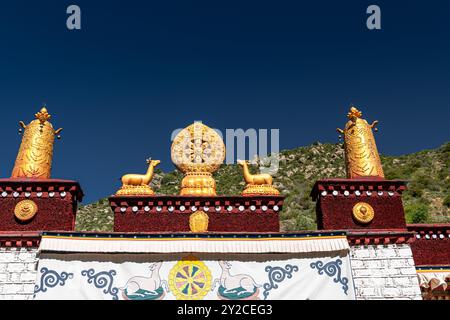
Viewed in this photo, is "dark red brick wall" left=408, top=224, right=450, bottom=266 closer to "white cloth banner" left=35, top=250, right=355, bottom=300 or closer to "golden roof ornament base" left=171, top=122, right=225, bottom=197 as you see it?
"white cloth banner" left=35, top=250, right=355, bottom=300

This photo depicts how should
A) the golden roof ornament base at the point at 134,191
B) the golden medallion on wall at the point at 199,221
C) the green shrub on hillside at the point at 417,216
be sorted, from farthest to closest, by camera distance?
the green shrub on hillside at the point at 417,216
the golden roof ornament base at the point at 134,191
the golden medallion on wall at the point at 199,221

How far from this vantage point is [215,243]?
Answer: 10.8m

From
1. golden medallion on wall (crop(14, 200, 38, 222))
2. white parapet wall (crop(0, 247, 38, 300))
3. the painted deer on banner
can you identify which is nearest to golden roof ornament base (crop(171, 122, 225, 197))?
the painted deer on banner

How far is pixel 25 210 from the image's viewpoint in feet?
37.0

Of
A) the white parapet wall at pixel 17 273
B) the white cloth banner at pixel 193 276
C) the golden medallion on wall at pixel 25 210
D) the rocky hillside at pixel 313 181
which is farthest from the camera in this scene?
the rocky hillside at pixel 313 181

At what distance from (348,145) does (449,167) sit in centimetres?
3449

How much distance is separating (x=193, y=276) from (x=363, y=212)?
15.2ft

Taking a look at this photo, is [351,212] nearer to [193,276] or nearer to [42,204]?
[193,276]

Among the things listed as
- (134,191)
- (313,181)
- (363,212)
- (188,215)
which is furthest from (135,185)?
(313,181)

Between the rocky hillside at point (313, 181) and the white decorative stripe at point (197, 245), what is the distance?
22248mm

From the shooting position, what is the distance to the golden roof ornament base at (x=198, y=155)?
12.4m

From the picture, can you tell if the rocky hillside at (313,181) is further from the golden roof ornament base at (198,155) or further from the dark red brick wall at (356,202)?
the golden roof ornament base at (198,155)

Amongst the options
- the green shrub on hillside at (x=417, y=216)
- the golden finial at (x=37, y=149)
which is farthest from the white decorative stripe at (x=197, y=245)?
the green shrub on hillside at (x=417, y=216)
